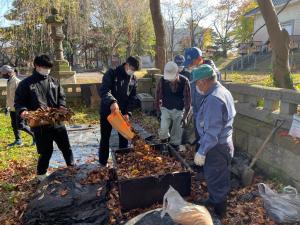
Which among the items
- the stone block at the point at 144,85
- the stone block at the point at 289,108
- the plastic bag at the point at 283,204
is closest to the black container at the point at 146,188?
the plastic bag at the point at 283,204

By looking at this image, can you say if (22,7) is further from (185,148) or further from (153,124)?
(185,148)

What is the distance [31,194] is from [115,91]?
6.82 feet

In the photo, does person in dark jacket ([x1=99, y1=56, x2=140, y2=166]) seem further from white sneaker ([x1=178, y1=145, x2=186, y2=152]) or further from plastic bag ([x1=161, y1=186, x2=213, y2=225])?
plastic bag ([x1=161, y1=186, x2=213, y2=225])

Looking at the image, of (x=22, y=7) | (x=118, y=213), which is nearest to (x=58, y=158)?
(x=118, y=213)

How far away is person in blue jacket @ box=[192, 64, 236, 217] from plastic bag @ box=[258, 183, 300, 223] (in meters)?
0.57

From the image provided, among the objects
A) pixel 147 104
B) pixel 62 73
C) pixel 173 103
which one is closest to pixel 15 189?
pixel 173 103

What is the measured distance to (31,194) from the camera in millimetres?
4691

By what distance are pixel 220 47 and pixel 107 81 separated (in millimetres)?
37712

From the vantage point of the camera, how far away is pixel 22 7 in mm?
14016

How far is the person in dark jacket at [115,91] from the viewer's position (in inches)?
191

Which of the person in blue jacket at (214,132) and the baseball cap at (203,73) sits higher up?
the baseball cap at (203,73)

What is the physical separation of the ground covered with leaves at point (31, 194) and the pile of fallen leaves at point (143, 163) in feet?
1.39

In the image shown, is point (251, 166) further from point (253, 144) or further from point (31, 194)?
point (31, 194)

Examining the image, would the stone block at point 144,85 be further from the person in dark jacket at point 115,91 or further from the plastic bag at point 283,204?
the plastic bag at point 283,204
